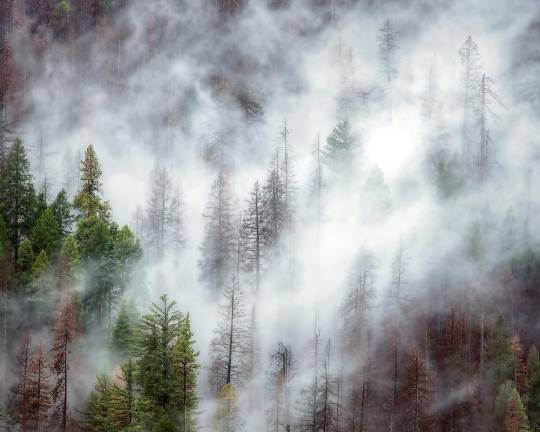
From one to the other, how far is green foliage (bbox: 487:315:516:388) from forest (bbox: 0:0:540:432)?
1.14 feet

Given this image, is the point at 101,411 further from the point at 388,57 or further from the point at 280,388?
the point at 388,57

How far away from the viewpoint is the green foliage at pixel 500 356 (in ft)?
179

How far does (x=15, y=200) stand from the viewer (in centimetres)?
5316

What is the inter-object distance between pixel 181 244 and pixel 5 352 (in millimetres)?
26511

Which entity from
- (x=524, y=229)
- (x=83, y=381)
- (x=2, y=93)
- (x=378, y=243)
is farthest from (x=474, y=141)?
(x=2, y=93)

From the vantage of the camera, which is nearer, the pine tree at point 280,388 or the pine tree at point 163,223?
the pine tree at point 280,388

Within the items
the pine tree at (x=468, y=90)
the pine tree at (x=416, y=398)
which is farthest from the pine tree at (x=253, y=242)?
the pine tree at (x=468, y=90)

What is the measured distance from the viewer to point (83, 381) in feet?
147

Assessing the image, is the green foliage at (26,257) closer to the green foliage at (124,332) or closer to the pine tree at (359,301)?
the green foliage at (124,332)

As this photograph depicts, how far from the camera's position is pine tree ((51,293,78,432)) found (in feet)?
128

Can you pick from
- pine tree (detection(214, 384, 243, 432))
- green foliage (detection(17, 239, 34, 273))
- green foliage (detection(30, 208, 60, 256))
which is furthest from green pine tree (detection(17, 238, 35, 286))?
pine tree (detection(214, 384, 243, 432))

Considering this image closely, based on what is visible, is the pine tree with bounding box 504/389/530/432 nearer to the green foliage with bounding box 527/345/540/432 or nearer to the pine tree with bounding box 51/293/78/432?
the green foliage with bounding box 527/345/540/432

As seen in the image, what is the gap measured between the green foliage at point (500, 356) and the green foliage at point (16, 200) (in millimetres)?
42079

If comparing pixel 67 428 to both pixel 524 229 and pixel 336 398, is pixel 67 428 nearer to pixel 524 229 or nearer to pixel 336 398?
pixel 336 398
